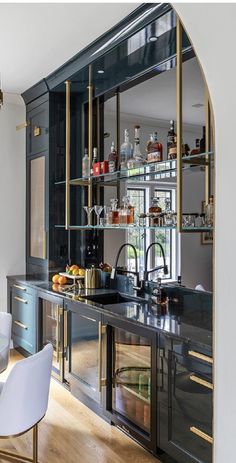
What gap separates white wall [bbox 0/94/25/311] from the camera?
4680mm

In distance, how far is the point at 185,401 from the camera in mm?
2117

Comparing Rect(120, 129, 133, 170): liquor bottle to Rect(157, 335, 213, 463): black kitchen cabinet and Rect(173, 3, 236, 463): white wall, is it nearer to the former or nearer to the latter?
Rect(157, 335, 213, 463): black kitchen cabinet

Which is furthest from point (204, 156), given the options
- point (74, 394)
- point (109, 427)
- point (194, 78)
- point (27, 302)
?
point (27, 302)

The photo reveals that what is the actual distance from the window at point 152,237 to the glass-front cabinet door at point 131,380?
2.08 feet

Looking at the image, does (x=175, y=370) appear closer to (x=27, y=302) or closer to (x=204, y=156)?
(x=204, y=156)

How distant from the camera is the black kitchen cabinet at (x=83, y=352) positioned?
290cm

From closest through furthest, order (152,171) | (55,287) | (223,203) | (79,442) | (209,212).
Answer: (223,203)
(209,212)
(79,442)
(152,171)
(55,287)

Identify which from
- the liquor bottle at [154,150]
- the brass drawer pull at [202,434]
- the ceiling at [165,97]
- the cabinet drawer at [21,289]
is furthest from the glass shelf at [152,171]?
the brass drawer pull at [202,434]

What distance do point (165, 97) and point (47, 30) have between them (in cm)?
100

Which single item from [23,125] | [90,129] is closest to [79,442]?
[90,129]

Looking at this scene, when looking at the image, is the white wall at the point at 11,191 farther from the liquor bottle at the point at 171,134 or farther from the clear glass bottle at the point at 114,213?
the liquor bottle at the point at 171,134

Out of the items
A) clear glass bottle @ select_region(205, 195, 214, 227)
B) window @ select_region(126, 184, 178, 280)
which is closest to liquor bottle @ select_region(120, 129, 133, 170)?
window @ select_region(126, 184, 178, 280)

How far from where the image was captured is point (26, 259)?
4.81 metres

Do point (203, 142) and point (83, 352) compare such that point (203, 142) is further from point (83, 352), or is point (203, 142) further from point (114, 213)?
point (83, 352)
